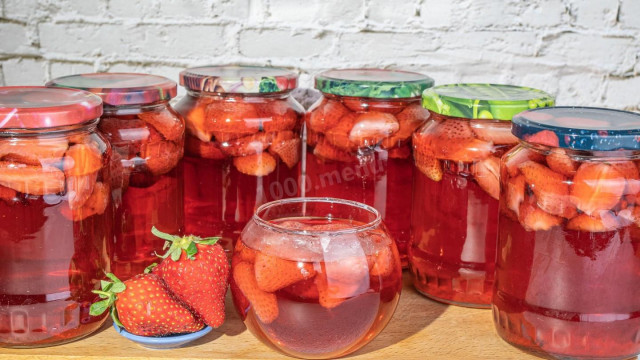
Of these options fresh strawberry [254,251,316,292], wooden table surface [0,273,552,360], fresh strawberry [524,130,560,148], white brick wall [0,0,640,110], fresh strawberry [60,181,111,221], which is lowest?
wooden table surface [0,273,552,360]

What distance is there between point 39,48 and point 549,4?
35.4 inches

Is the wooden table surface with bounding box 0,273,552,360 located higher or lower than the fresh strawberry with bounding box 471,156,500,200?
lower

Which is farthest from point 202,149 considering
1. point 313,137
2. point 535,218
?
point 535,218

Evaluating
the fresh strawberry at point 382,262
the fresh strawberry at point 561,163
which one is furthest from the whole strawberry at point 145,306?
the fresh strawberry at point 561,163

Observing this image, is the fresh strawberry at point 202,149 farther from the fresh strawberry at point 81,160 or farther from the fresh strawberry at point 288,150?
the fresh strawberry at point 81,160

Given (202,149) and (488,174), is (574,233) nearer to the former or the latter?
(488,174)

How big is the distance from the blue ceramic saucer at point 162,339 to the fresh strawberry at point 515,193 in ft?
1.27

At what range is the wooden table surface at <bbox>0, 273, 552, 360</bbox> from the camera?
804 mm

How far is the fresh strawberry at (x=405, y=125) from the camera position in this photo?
1004 millimetres

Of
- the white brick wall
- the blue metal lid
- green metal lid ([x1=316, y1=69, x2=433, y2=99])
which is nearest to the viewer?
the blue metal lid

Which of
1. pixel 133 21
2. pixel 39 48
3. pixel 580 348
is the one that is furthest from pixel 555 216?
pixel 39 48

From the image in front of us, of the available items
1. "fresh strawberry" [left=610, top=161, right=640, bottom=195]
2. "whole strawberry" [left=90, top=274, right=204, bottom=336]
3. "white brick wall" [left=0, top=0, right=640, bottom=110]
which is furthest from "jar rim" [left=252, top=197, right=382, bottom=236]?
"white brick wall" [left=0, top=0, right=640, bottom=110]

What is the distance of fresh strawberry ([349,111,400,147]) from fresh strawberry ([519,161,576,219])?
0.26 metres

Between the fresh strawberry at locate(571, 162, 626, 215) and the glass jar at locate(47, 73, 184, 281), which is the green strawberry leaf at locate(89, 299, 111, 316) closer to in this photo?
the glass jar at locate(47, 73, 184, 281)
